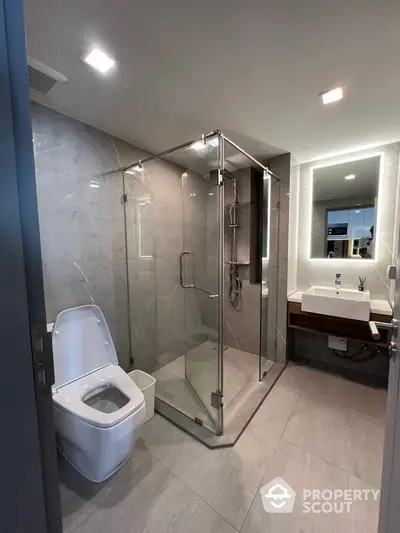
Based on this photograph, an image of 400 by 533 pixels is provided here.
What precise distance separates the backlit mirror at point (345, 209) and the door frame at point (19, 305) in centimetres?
276

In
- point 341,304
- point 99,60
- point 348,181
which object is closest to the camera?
point 99,60

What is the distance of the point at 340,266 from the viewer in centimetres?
253

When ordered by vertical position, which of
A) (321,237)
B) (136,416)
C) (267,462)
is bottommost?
(267,462)

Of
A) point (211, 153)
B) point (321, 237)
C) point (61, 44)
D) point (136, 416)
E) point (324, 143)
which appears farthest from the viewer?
point (321, 237)

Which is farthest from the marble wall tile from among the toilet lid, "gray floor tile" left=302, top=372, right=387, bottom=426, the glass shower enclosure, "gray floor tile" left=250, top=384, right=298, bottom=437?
"gray floor tile" left=302, top=372, right=387, bottom=426

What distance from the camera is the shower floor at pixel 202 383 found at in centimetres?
192

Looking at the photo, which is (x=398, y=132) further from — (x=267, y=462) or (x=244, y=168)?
(x=267, y=462)

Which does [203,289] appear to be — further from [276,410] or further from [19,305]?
[19,305]

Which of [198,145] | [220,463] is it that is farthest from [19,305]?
[198,145]

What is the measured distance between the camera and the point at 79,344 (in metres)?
1.64

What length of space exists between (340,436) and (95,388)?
1.78m

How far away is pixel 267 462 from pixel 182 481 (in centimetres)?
55

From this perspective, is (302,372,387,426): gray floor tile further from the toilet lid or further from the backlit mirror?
the toilet lid

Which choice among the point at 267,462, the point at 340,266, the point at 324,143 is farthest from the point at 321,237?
the point at 267,462
